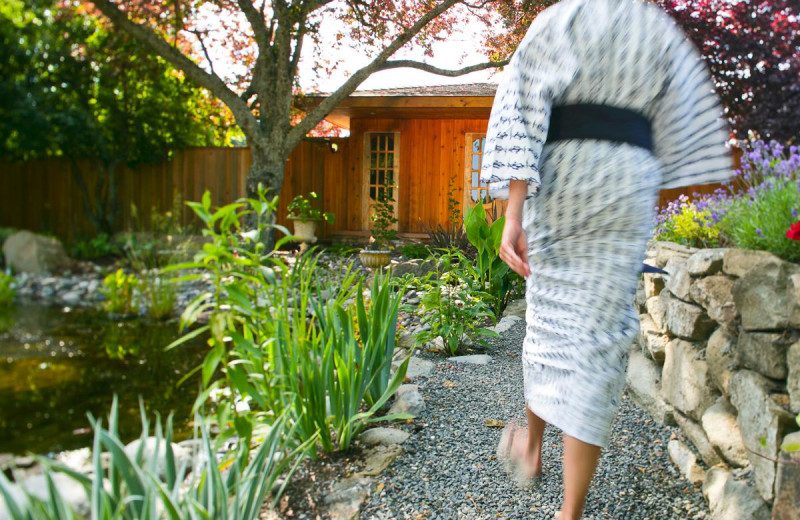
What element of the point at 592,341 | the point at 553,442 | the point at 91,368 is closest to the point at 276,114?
the point at 91,368

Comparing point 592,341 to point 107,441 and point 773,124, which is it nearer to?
point 107,441

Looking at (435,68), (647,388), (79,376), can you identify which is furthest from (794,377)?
(435,68)

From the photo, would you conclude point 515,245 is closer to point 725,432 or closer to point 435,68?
point 725,432

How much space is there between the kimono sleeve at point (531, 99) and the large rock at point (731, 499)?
1.00 metres

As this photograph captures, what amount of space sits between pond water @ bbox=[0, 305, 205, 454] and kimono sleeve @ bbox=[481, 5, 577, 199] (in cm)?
243

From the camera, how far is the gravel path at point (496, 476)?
5.73ft

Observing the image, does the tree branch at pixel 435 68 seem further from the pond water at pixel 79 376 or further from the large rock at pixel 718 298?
the large rock at pixel 718 298

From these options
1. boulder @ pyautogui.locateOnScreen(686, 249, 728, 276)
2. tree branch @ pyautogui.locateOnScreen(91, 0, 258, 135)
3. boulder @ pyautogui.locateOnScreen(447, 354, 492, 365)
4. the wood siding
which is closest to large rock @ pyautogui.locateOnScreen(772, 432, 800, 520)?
boulder @ pyautogui.locateOnScreen(686, 249, 728, 276)

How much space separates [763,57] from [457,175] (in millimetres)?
4722

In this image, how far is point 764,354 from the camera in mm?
1680

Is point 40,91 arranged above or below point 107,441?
above

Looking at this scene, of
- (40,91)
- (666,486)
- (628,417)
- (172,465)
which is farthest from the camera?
(40,91)

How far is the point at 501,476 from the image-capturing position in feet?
6.34

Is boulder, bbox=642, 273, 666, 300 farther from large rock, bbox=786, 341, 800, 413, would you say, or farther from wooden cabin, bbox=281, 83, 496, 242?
wooden cabin, bbox=281, 83, 496, 242
